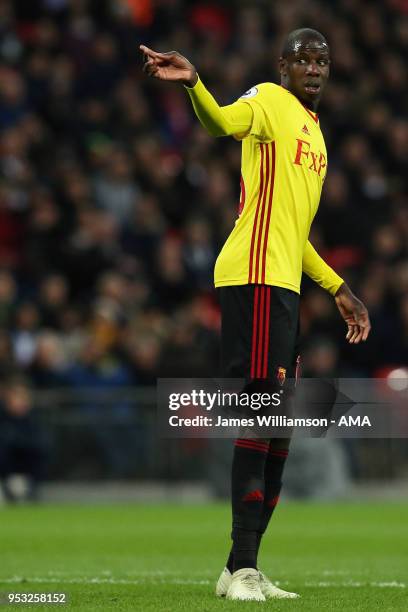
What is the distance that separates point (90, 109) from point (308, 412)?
10595 millimetres

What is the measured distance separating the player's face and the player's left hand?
2.96 ft

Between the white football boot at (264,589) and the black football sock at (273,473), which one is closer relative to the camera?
the white football boot at (264,589)

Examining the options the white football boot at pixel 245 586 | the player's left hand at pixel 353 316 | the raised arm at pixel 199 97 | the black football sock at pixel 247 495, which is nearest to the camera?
the raised arm at pixel 199 97

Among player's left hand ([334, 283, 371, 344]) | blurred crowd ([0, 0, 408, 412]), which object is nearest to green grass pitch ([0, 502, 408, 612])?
player's left hand ([334, 283, 371, 344])

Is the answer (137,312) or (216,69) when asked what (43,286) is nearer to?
(137,312)

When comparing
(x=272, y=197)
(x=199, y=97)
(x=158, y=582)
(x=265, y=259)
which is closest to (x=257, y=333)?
(x=265, y=259)

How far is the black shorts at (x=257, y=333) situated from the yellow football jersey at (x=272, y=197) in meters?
0.06

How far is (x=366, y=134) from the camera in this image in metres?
18.7

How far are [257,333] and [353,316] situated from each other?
649 millimetres

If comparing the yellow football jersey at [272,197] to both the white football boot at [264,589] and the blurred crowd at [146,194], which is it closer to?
the white football boot at [264,589]

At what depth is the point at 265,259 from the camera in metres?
6.22

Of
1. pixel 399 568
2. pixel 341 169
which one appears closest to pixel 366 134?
pixel 341 169

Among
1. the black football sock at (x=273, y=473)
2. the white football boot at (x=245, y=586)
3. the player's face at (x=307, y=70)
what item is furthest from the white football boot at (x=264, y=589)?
the player's face at (x=307, y=70)

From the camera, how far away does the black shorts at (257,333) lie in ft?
20.2
